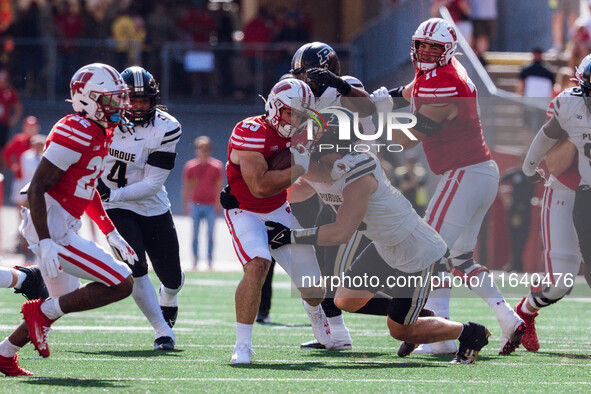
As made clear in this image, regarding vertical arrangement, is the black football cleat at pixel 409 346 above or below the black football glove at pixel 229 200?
below

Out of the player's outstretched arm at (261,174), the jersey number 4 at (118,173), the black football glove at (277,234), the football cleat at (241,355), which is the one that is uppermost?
the player's outstretched arm at (261,174)

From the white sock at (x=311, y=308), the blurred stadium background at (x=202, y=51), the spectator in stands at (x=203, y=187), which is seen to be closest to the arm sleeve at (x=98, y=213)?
the white sock at (x=311, y=308)

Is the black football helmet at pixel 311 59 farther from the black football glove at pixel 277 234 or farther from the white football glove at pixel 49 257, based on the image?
the white football glove at pixel 49 257

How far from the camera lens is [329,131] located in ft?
21.5

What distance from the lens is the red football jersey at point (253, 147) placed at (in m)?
6.19

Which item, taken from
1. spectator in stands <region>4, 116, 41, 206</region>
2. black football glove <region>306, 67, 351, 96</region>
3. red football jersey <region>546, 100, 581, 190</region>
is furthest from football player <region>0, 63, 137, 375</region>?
spectator in stands <region>4, 116, 41, 206</region>

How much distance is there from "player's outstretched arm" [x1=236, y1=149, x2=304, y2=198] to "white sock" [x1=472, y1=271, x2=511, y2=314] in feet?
4.88

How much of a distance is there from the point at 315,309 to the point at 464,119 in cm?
156

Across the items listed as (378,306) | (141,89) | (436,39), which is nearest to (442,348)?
(378,306)

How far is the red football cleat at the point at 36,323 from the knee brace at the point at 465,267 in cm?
276

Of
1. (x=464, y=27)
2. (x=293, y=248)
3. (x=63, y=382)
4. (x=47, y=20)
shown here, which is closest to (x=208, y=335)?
(x=293, y=248)

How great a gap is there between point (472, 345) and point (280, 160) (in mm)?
1494

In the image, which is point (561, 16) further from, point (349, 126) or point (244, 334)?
point (244, 334)

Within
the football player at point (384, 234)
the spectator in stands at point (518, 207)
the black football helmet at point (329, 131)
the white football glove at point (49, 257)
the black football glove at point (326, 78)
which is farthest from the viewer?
the spectator in stands at point (518, 207)
